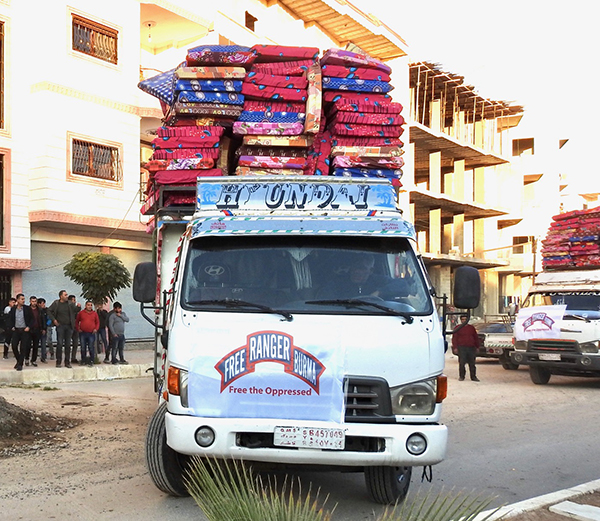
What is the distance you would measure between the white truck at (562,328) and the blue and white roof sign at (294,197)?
9.50 meters

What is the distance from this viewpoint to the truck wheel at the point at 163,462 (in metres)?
5.78

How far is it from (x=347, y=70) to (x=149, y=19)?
68.0 feet

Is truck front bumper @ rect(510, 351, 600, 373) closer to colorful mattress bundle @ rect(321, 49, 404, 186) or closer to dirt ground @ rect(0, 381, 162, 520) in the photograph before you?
dirt ground @ rect(0, 381, 162, 520)

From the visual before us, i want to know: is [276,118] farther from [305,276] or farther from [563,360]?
[563,360]

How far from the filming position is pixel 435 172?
A: 50.0 m

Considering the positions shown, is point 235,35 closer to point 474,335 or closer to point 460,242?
point 474,335

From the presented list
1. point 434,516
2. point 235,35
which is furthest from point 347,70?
point 235,35

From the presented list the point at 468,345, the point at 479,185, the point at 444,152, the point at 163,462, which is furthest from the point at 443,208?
the point at 163,462

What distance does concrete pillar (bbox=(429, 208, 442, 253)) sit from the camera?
162ft

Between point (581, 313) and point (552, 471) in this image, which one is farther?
point (581, 313)

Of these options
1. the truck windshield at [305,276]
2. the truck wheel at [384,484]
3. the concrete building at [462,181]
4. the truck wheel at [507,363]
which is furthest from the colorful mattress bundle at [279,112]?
the concrete building at [462,181]

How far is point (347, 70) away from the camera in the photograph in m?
8.72

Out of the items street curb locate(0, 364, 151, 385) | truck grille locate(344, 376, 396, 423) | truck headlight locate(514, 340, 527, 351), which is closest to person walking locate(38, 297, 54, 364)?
street curb locate(0, 364, 151, 385)

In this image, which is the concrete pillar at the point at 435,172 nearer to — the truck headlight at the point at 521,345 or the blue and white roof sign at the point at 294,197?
the truck headlight at the point at 521,345
